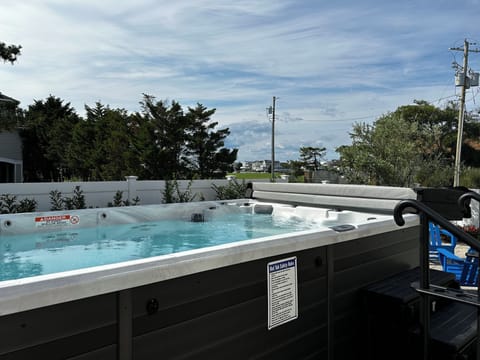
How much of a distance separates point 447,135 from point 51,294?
24001mm

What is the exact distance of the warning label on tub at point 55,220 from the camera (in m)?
4.14

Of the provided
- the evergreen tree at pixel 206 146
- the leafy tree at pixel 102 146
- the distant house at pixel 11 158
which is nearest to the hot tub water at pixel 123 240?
the leafy tree at pixel 102 146

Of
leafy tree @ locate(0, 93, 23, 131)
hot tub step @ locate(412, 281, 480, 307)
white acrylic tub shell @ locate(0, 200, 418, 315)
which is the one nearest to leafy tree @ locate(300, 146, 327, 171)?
leafy tree @ locate(0, 93, 23, 131)

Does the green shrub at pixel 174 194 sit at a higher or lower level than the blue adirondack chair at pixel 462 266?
higher

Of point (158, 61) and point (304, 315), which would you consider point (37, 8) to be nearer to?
point (158, 61)

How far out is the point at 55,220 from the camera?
165 inches

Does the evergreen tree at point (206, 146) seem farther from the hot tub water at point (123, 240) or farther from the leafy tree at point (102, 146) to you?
the hot tub water at point (123, 240)

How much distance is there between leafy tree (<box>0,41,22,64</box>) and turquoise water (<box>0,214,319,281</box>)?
6.08 meters

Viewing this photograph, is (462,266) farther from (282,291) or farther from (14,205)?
(14,205)

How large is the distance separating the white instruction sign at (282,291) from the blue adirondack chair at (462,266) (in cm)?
215

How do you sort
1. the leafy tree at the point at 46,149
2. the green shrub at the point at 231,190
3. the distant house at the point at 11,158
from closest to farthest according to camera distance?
the green shrub at the point at 231,190 < the distant house at the point at 11,158 < the leafy tree at the point at 46,149

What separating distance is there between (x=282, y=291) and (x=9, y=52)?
9084mm

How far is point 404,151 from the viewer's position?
9.19 meters

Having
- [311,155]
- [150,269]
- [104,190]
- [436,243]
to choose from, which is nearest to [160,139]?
[104,190]
